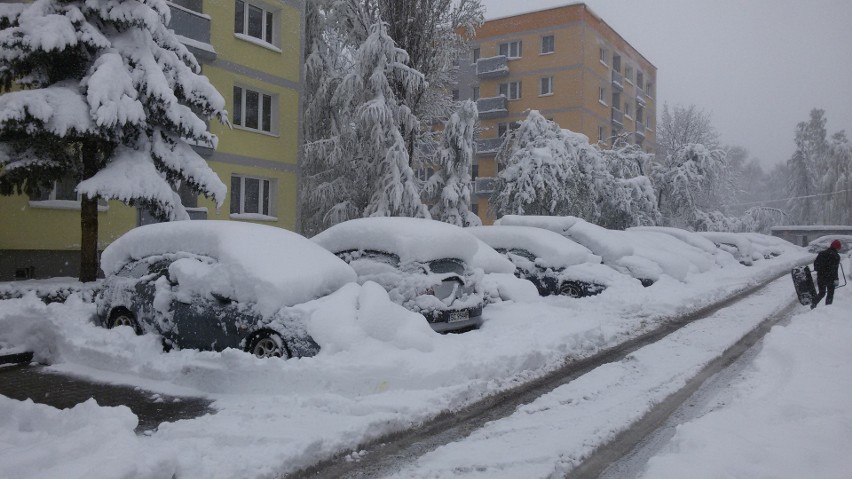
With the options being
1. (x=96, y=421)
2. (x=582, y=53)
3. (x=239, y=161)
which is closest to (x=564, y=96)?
(x=582, y=53)

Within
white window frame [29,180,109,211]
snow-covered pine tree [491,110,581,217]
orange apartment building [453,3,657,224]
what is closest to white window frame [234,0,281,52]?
white window frame [29,180,109,211]

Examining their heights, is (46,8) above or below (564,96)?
below

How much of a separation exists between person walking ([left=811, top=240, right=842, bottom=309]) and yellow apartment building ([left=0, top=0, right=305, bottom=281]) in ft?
44.9

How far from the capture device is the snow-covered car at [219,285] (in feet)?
20.2

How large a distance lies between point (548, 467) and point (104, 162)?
9926 mm

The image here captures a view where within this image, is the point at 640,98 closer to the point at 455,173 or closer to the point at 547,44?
the point at 547,44

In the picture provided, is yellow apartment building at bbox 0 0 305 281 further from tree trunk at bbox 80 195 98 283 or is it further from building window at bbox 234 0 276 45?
tree trunk at bbox 80 195 98 283

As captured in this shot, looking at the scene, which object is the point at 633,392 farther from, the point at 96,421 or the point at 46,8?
the point at 46,8

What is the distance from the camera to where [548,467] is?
3951 millimetres

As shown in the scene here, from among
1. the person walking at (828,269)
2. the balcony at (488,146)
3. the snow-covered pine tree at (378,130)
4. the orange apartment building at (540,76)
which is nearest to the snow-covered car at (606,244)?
the person walking at (828,269)

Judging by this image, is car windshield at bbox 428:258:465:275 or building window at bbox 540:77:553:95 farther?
building window at bbox 540:77:553:95

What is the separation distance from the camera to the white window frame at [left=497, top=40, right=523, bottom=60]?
36.8 metres

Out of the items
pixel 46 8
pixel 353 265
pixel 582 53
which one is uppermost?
pixel 582 53

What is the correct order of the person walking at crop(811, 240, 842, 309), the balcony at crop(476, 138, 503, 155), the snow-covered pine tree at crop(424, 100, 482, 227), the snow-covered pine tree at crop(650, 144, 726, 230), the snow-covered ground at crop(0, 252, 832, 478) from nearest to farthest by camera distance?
the snow-covered ground at crop(0, 252, 832, 478) < the person walking at crop(811, 240, 842, 309) < the snow-covered pine tree at crop(424, 100, 482, 227) < the snow-covered pine tree at crop(650, 144, 726, 230) < the balcony at crop(476, 138, 503, 155)
